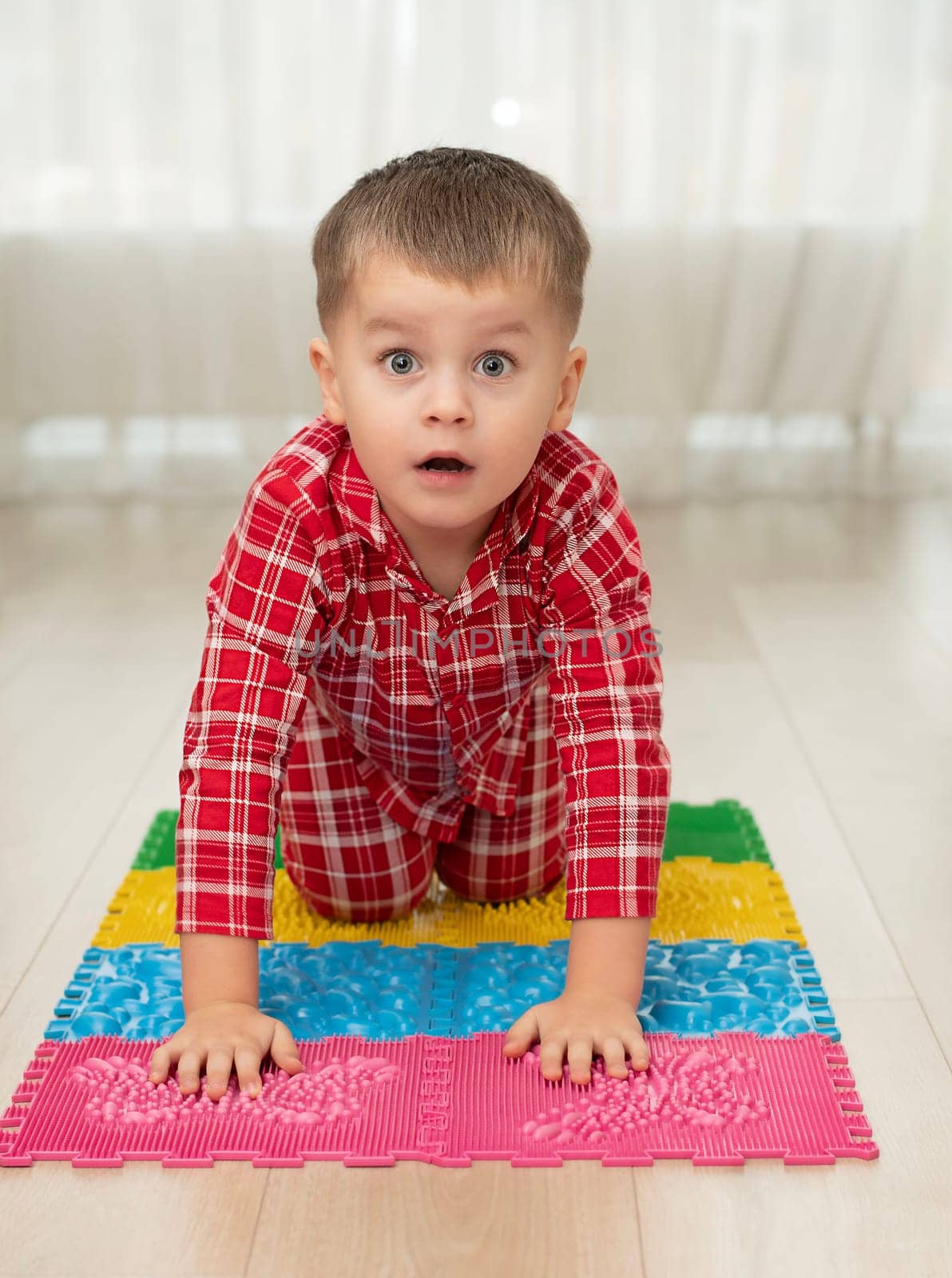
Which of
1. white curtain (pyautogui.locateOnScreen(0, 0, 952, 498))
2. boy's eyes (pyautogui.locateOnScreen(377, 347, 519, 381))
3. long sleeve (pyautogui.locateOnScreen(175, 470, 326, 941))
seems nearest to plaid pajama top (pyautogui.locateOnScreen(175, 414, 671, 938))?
long sleeve (pyautogui.locateOnScreen(175, 470, 326, 941))

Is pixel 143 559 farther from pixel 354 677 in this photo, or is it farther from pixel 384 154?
pixel 354 677

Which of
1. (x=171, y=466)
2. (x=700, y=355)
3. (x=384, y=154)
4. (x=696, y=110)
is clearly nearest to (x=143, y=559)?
(x=171, y=466)

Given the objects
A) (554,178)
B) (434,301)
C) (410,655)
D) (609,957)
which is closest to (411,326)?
(434,301)

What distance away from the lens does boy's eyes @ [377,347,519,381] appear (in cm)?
86

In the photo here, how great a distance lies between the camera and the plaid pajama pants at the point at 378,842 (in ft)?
3.61

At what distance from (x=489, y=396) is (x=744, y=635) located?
104 cm

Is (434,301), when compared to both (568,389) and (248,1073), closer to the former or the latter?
(568,389)

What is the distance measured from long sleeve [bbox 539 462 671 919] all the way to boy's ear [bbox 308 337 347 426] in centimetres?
17

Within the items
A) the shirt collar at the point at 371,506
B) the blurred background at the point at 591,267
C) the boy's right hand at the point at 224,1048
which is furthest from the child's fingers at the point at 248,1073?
the blurred background at the point at 591,267

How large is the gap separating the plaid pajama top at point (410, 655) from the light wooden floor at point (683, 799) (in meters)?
0.18

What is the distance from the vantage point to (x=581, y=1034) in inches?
34.9

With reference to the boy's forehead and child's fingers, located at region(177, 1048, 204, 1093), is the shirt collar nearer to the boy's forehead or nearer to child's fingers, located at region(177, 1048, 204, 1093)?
the boy's forehead

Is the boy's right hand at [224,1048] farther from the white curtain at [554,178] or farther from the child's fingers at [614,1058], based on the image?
the white curtain at [554,178]

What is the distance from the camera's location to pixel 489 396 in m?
0.86
